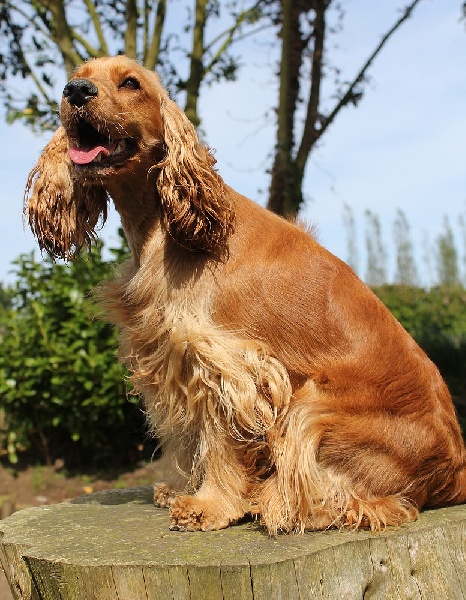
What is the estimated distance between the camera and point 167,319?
377cm

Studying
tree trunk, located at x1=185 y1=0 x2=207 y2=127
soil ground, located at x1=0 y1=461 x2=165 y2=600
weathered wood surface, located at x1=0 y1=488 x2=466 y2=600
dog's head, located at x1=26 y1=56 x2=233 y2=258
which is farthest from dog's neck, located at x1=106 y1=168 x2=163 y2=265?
soil ground, located at x1=0 y1=461 x2=165 y2=600

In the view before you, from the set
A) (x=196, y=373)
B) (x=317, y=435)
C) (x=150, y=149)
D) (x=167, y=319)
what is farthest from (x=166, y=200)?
(x=317, y=435)

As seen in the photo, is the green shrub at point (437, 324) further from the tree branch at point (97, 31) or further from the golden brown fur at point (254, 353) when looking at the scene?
the golden brown fur at point (254, 353)

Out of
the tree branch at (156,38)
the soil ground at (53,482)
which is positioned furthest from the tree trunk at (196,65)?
the soil ground at (53,482)

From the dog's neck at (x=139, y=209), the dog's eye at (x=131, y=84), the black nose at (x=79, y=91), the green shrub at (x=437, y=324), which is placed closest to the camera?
the black nose at (x=79, y=91)

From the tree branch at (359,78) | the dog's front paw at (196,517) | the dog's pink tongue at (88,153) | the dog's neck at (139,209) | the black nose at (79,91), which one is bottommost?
the dog's front paw at (196,517)

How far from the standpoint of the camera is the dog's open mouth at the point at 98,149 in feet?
12.1

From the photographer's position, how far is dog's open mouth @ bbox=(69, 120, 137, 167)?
3686 millimetres

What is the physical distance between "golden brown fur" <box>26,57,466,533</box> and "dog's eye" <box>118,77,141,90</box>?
0.4 inches

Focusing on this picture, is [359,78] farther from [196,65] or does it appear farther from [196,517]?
[196,517]

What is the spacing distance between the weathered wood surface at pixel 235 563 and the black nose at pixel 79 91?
2.09 m

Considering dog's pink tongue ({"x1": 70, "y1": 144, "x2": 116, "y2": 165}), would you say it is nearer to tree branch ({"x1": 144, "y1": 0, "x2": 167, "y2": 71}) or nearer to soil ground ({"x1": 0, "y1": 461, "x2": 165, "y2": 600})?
tree branch ({"x1": 144, "y1": 0, "x2": 167, "y2": 71})

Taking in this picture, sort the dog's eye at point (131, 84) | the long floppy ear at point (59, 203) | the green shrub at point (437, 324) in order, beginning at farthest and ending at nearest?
1. the green shrub at point (437, 324)
2. the long floppy ear at point (59, 203)
3. the dog's eye at point (131, 84)

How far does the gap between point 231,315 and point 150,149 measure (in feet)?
3.14
